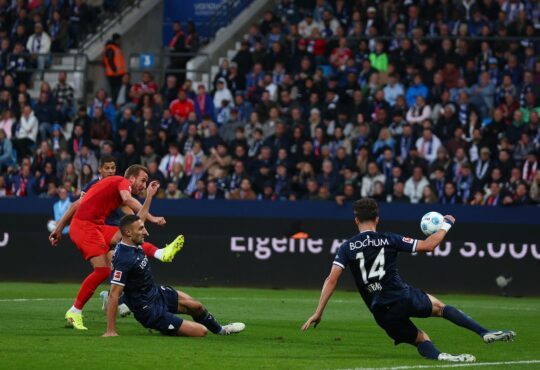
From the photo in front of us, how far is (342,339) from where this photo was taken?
44.9 ft

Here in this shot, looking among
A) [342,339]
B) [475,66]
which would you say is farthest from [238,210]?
[342,339]

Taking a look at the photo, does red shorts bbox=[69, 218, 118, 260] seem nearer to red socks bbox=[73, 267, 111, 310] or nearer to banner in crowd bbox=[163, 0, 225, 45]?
red socks bbox=[73, 267, 111, 310]

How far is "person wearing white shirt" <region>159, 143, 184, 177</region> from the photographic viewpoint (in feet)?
91.9

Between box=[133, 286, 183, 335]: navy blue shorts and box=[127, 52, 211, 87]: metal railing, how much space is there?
1902 cm

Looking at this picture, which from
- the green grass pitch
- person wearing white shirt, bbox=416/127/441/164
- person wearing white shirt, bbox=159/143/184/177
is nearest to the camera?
the green grass pitch

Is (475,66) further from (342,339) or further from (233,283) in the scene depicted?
(342,339)

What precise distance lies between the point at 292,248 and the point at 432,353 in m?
12.7

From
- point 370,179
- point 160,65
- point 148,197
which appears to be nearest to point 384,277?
point 148,197

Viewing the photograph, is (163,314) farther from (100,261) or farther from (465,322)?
(465,322)

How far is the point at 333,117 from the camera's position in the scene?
1100 inches

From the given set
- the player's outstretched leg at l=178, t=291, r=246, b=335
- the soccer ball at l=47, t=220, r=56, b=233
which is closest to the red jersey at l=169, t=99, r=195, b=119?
the soccer ball at l=47, t=220, r=56, b=233

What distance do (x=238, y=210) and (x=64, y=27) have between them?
407 inches

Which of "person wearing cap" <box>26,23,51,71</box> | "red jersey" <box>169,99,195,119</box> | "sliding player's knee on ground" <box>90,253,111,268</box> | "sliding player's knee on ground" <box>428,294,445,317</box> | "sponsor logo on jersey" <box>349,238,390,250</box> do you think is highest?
"person wearing cap" <box>26,23,51,71</box>

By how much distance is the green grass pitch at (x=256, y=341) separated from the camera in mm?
11078
